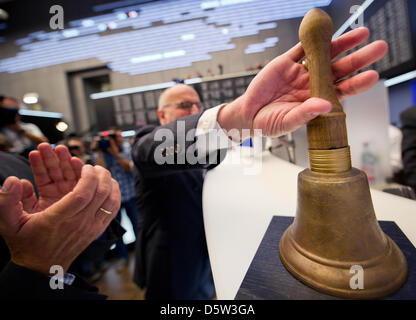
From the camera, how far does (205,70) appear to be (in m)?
0.44

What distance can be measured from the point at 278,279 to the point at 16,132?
2.00 ft

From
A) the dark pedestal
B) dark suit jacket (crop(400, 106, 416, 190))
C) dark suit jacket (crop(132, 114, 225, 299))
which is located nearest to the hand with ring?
the dark pedestal

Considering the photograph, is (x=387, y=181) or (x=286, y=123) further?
(x=387, y=181)

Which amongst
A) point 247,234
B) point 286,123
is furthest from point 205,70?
point 247,234

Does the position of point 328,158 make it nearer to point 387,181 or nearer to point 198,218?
point 387,181

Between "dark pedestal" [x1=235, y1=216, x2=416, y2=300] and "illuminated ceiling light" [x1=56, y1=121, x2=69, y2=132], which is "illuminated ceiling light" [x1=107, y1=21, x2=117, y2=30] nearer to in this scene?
"illuminated ceiling light" [x1=56, y1=121, x2=69, y2=132]

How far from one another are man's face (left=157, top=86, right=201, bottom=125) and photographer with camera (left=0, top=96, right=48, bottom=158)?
1.24ft

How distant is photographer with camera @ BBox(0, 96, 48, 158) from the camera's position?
0.43 m

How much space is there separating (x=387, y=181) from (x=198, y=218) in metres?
0.83

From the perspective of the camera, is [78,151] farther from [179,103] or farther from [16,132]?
[179,103]

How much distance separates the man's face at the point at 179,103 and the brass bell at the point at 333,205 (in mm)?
378

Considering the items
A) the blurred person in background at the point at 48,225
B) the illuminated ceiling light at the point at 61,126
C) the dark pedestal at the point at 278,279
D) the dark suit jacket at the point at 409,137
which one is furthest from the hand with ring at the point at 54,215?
the dark suit jacket at the point at 409,137

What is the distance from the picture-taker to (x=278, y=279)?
10.2 inches

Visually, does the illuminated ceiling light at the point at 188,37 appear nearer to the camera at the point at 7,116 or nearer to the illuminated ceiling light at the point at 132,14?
the illuminated ceiling light at the point at 132,14
